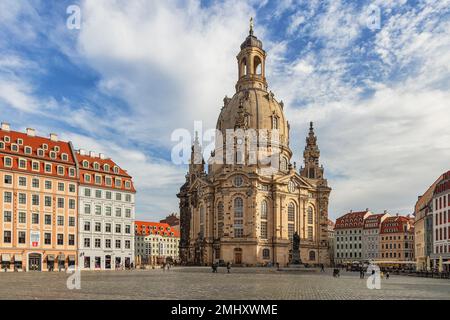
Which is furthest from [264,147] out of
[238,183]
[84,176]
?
[84,176]

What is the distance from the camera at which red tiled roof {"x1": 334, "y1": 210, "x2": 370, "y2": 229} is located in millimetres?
154250

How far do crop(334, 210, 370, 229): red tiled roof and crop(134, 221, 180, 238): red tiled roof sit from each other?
186ft

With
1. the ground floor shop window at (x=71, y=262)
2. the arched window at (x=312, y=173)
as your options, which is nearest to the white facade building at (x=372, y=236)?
the arched window at (x=312, y=173)

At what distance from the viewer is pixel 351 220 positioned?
157500mm

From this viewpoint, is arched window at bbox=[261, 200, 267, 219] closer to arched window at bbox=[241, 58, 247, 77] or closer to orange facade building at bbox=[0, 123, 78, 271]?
arched window at bbox=[241, 58, 247, 77]

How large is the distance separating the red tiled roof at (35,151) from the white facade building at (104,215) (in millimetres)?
2863

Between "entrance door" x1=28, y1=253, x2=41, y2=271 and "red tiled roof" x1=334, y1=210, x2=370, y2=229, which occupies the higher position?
"red tiled roof" x1=334, y1=210, x2=370, y2=229

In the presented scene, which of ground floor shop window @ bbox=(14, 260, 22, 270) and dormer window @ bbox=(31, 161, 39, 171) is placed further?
dormer window @ bbox=(31, 161, 39, 171)

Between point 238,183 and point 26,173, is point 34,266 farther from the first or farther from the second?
point 238,183

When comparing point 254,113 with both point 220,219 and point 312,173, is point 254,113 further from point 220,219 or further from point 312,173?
point 220,219

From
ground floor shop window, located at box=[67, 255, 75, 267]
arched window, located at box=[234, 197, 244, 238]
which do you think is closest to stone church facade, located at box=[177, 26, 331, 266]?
arched window, located at box=[234, 197, 244, 238]

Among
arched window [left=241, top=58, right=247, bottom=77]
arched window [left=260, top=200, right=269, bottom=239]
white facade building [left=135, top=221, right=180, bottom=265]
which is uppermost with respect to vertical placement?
arched window [left=241, top=58, right=247, bottom=77]

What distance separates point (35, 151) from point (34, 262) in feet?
53.5

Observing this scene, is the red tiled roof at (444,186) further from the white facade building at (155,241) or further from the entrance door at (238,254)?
the white facade building at (155,241)
